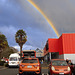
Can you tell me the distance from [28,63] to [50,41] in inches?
1526

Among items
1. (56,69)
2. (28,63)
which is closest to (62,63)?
(56,69)

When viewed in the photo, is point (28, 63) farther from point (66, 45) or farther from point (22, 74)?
point (66, 45)

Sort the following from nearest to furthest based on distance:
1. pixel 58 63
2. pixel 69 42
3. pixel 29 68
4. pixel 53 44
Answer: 1. pixel 29 68
2. pixel 58 63
3. pixel 69 42
4. pixel 53 44

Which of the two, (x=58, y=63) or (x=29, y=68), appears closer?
(x=29, y=68)

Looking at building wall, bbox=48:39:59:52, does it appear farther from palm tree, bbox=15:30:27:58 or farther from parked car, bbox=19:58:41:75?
parked car, bbox=19:58:41:75

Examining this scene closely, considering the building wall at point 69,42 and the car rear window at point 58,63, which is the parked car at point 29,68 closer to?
the car rear window at point 58,63

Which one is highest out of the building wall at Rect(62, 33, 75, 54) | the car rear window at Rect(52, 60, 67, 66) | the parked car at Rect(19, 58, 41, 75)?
the building wall at Rect(62, 33, 75, 54)

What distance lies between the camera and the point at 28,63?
11.9m

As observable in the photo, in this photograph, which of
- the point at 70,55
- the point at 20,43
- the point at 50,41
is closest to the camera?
the point at 70,55

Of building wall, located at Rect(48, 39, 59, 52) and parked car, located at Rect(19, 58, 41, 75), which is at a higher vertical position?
building wall, located at Rect(48, 39, 59, 52)

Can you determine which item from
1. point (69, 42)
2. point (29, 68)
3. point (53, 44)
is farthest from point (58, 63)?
point (53, 44)

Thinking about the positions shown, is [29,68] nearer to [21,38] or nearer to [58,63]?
[58,63]

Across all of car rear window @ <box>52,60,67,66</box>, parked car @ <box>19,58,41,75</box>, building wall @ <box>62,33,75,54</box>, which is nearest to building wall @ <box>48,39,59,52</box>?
building wall @ <box>62,33,75,54</box>

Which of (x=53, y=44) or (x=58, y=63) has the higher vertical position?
(x=53, y=44)
